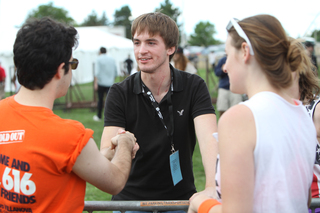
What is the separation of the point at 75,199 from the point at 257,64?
1.09 meters

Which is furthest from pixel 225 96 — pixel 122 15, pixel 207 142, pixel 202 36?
pixel 122 15

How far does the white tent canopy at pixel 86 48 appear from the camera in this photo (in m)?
18.0

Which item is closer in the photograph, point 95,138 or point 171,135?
point 171,135

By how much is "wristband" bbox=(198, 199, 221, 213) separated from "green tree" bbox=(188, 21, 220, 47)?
89062mm

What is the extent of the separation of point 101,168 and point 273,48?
3.23ft

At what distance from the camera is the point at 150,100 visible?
2572mm

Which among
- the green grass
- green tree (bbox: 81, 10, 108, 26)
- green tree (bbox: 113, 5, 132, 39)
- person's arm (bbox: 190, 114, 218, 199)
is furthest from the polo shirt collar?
green tree (bbox: 113, 5, 132, 39)

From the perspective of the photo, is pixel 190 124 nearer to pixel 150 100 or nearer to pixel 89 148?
pixel 150 100

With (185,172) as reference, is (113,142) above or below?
above

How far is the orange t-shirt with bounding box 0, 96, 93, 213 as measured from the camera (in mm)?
1479

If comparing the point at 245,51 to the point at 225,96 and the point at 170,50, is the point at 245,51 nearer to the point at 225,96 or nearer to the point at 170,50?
the point at 170,50

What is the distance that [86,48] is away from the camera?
20125mm

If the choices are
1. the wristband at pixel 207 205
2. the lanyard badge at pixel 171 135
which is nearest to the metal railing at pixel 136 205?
the lanyard badge at pixel 171 135

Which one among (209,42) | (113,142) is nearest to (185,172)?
(113,142)
